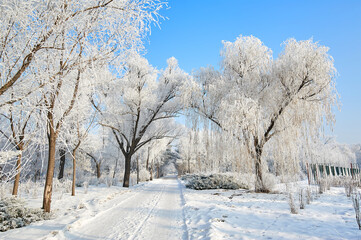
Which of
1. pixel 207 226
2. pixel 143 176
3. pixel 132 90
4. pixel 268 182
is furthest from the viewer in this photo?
pixel 143 176

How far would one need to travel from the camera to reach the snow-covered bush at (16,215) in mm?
4270

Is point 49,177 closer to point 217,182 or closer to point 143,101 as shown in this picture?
point 143,101

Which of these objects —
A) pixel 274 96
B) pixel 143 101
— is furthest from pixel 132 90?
pixel 274 96

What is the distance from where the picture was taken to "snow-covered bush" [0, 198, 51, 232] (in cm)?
427

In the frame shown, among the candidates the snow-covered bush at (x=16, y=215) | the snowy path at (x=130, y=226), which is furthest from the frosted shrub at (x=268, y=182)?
the snow-covered bush at (x=16, y=215)

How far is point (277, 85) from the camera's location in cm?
905

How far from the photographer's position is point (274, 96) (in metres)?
8.99

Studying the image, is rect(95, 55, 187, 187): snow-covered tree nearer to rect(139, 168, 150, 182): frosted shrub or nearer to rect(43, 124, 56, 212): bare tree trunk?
rect(43, 124, 56, 212): bare tree trunk

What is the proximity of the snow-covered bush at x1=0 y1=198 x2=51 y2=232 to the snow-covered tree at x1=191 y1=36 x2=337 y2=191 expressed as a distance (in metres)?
7.15

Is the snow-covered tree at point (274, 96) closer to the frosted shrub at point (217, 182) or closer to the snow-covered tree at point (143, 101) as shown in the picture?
the frosted shrub at point (217, 182)

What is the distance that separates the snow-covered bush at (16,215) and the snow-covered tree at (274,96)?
23.5 feet

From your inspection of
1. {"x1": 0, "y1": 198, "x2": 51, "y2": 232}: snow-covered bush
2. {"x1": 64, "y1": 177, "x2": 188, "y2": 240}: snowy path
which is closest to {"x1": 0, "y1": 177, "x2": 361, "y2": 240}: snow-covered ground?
{"x1": 64, "y1": 177, "x2": 188, "y2": 240}: snowy path

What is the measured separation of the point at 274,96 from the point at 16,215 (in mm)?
10032

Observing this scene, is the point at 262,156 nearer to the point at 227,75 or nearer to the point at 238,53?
the point at 227,75
